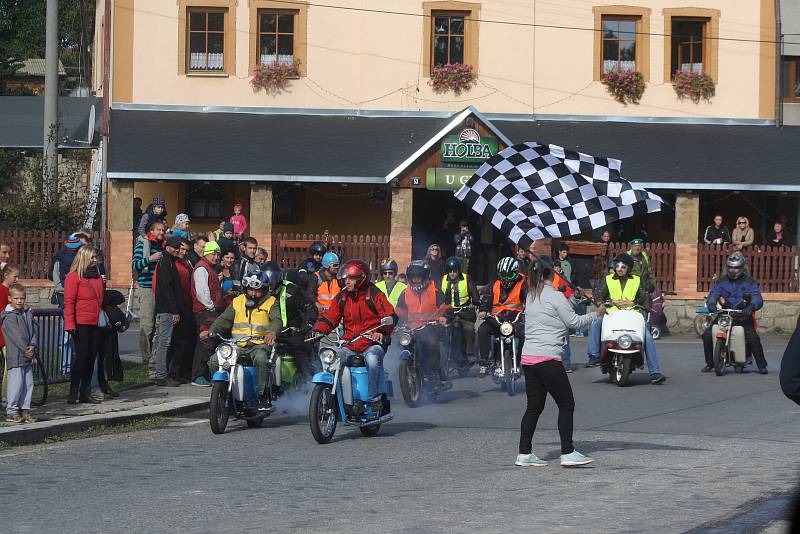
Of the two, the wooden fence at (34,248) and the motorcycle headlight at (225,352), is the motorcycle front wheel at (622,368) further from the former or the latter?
the wooden fence at (34,248)

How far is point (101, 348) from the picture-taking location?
15.1 m

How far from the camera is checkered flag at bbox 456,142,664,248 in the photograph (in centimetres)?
1509

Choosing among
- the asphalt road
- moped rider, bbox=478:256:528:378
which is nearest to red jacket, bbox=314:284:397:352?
the asphalt road

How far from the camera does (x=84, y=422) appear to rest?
13227 millimetres

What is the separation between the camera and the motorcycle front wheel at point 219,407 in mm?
12938

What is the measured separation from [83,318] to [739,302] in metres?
9.52

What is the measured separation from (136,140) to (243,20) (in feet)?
13.4

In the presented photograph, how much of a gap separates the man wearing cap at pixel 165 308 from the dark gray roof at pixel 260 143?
40.7 feet

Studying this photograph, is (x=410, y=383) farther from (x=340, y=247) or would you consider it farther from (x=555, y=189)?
(x=340, y=247)

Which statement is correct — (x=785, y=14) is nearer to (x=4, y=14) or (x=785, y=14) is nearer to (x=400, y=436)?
(x=400, y=436)

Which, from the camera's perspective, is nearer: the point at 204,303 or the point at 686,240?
the point at 204,303

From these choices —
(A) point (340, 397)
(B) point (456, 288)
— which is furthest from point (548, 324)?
(B) point (456, 288)

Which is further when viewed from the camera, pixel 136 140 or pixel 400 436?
pixel 136 140

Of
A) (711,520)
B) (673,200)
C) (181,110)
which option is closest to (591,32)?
(673,200)
